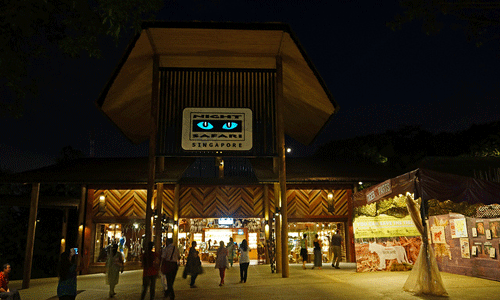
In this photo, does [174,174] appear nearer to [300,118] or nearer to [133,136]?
[133,136]

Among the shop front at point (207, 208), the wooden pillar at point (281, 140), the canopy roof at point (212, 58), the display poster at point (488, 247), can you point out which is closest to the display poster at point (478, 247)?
the display poster at point (488, 247)

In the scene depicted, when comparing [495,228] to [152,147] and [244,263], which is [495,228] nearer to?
[244,263]

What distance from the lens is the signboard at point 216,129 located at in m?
11.3

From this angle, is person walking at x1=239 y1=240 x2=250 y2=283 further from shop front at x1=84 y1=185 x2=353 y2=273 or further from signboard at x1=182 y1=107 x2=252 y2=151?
shop front at x1=84 y1=185 x2=353 y2=273

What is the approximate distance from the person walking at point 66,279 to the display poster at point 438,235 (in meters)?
10.8

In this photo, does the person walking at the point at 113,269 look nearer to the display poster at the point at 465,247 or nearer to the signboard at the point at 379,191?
the signboard at the point at 379,191

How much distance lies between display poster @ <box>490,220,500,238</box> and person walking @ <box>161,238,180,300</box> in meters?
8.25

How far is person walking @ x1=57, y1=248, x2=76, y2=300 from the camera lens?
6.28 m

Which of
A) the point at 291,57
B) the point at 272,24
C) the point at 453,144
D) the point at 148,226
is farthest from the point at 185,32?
the point at 453,144

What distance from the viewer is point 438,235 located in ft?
39.8

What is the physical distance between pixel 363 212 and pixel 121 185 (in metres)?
11.5

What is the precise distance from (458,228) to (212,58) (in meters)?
9.32

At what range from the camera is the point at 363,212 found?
1238 centimetres

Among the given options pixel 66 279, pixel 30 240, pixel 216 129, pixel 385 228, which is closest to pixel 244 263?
pixel 216 129
